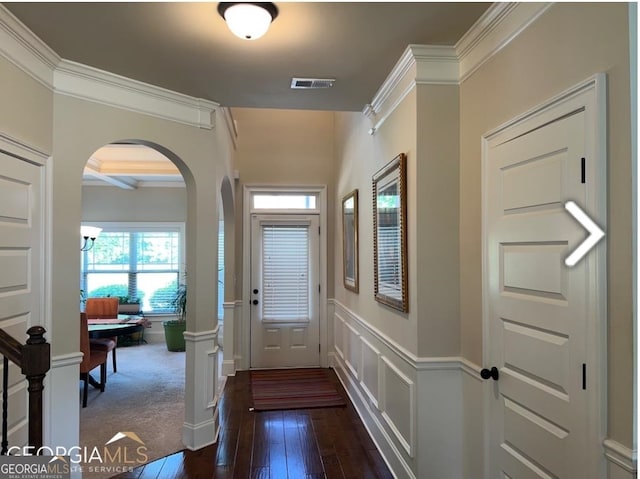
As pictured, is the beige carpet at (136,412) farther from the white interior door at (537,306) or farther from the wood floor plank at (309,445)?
the white interior door at (537,306)

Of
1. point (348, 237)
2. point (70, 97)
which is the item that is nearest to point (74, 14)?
point (70, 97)

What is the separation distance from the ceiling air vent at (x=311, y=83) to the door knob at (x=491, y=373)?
80.5 inches

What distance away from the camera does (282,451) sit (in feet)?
10.0

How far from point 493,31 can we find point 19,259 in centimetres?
279

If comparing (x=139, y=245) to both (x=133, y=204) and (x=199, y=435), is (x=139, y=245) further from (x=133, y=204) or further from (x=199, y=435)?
(x=199, y=435)

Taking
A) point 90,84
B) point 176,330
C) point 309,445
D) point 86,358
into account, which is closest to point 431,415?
point 309,445

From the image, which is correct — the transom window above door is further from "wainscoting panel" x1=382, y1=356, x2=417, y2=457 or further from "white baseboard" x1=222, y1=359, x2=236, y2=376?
"wainscoting panel" x1=382, y1=356, x2=417, y2=457

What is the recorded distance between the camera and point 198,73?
2643 millimetres

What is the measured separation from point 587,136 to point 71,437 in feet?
10.5

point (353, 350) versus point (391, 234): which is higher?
point (391, 234)

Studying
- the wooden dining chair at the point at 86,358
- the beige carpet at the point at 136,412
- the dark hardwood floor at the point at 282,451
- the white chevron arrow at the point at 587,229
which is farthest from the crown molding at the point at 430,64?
the wooden dining chair at the point at 86,358

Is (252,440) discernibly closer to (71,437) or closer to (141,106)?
(71,437)

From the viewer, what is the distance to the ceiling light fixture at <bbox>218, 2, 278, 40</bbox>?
1.79 meters

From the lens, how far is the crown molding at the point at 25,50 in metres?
1.99
